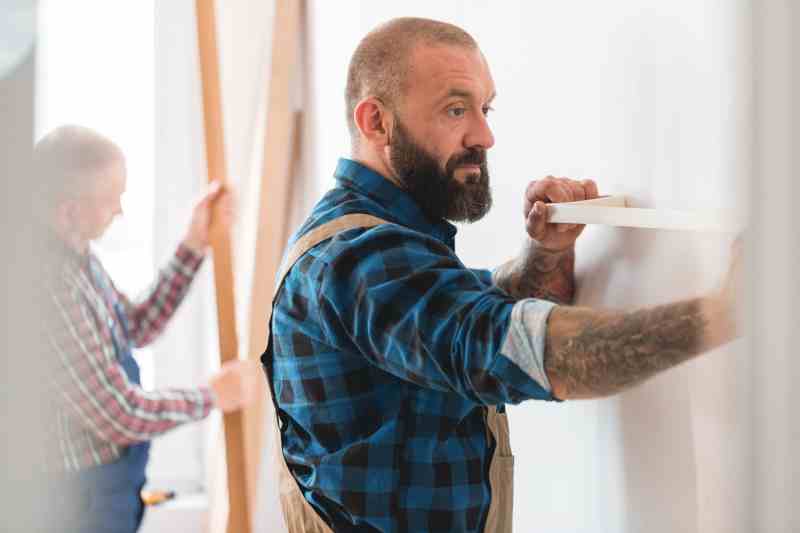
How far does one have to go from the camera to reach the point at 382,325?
2.37ft

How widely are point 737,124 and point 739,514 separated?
254 mm

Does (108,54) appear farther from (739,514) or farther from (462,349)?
(739,514)

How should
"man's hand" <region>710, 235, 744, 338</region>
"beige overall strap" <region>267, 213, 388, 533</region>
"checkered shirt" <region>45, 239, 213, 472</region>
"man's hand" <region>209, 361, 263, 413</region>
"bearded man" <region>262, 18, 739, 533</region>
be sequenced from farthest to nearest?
1. "man's hand" <region>209, 361, 263, 413</region>
2. "checkered shirt" <region>45, 239, 213, 472</region>
3. "beige overall strap" <region>267, 213, 388, 533</region>
4. "bearded man" <region>262, 18, 739, 533</region>
5. "man's hand" <region>710, 235, 744, 338</region>

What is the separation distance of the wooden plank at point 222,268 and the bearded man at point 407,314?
1.60 feet

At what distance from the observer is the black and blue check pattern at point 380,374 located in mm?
709

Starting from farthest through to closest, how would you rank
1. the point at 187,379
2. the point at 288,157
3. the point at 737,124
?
the point at 187,379 → the point at 288,157 → the point at 737,124

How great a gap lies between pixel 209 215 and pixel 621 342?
3.61ft

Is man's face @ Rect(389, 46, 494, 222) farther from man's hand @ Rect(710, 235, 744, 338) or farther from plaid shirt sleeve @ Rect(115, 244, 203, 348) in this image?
plaid shirt sleeve @ Rect(115, 244, 203, 348)

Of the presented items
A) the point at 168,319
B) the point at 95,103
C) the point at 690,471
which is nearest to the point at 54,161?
the point at 168,319

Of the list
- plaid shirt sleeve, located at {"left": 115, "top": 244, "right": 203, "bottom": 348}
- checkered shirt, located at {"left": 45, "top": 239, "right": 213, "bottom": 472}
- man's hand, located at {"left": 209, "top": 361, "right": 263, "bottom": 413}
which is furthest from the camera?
plaid shirt sleeve, located at {"left": 115, "top": 244, "right": 203, "bottom": 348}

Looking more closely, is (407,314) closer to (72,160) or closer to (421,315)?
(421,315)

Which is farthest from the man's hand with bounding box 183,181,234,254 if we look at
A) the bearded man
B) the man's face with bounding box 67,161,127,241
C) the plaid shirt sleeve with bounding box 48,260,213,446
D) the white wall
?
the bearded man

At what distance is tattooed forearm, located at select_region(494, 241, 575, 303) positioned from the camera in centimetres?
93

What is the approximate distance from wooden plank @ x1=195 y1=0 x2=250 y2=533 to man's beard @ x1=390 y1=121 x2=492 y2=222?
1.90ft
